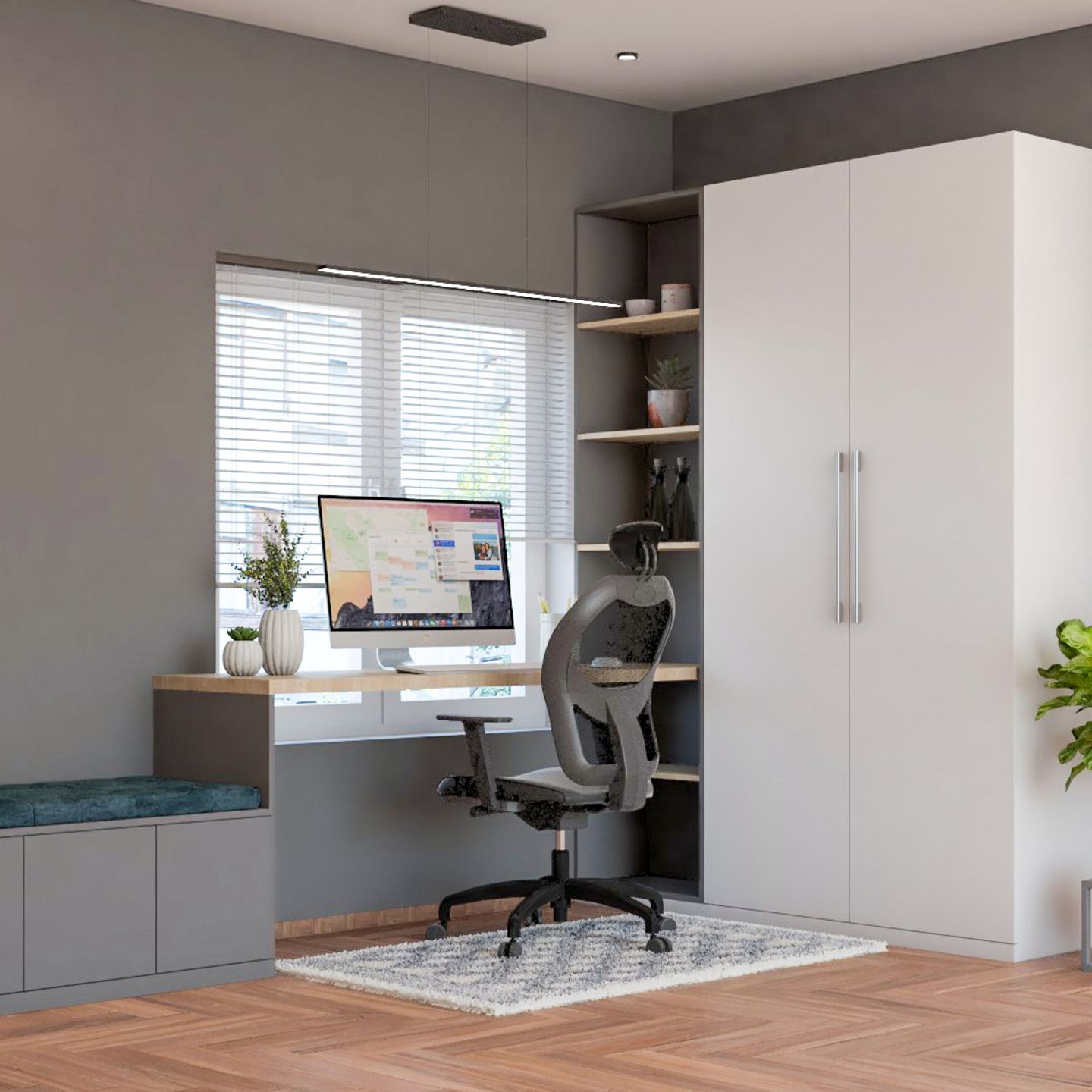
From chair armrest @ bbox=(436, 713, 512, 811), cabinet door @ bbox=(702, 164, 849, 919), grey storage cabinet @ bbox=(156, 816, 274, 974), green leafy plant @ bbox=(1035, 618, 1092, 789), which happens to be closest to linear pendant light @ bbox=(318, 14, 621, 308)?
cabinet door @ bbox=(702, 164, 849, 919)

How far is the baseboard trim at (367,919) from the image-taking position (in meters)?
5.73

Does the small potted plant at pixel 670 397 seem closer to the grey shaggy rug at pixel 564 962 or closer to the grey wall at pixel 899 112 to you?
the grey wall at pixel 899 112

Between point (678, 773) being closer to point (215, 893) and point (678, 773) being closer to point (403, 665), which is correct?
point (403, 665)

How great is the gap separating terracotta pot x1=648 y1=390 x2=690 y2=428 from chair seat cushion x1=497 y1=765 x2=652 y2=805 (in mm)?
1572

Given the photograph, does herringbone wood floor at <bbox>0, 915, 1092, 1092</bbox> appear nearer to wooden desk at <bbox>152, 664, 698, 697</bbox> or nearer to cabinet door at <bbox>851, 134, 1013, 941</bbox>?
cabinet door at <bbox>851, 134, 1013, 941</bbox>

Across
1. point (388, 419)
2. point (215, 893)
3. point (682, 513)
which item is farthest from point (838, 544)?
point (215, 893)

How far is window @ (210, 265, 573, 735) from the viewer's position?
19.0ft

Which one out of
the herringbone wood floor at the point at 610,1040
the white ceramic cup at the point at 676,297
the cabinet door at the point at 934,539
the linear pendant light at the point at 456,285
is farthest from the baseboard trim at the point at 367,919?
the white ceramic cup at the point at 676,297

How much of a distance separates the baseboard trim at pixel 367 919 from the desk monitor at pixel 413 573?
826 mm

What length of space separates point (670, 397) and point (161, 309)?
182cm

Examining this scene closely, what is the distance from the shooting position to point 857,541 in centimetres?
561

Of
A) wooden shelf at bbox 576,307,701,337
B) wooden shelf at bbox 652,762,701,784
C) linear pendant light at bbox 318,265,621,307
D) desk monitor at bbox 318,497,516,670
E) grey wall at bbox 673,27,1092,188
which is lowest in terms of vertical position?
wooden shelf at bbox 652,762,701,784

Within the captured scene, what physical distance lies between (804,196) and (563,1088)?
3.06m

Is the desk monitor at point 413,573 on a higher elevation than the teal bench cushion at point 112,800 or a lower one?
higher
